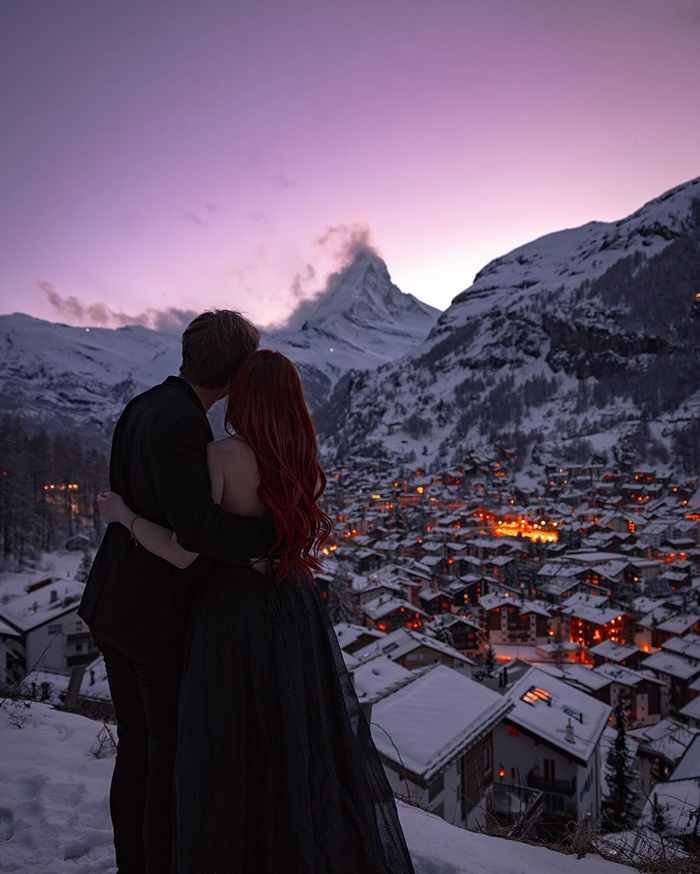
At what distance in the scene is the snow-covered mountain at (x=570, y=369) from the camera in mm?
90375

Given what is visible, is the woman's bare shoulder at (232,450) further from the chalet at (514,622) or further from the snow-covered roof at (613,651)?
the chalet at (514,622)

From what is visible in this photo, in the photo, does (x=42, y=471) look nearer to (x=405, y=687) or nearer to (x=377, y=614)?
(x=377, y=614)

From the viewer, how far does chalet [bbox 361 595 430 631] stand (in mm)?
30625

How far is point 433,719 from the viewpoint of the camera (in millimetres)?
6992

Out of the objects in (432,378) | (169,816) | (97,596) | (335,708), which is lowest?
(169,816)

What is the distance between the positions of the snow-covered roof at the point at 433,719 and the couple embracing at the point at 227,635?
3.96 metres

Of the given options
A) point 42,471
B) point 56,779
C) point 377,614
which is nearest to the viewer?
point 56,779

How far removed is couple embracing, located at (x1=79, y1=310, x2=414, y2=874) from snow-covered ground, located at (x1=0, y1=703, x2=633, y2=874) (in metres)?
0.57

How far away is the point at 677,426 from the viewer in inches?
3137

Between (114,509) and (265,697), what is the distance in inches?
29.1

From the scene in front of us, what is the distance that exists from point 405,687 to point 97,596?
25.4 feet

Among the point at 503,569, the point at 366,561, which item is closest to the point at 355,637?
the point at 366,561

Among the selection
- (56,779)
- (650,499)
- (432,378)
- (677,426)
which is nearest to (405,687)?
(56,779)

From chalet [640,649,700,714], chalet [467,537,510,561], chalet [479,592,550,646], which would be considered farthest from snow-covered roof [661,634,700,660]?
chalet [467,537,510,561]
